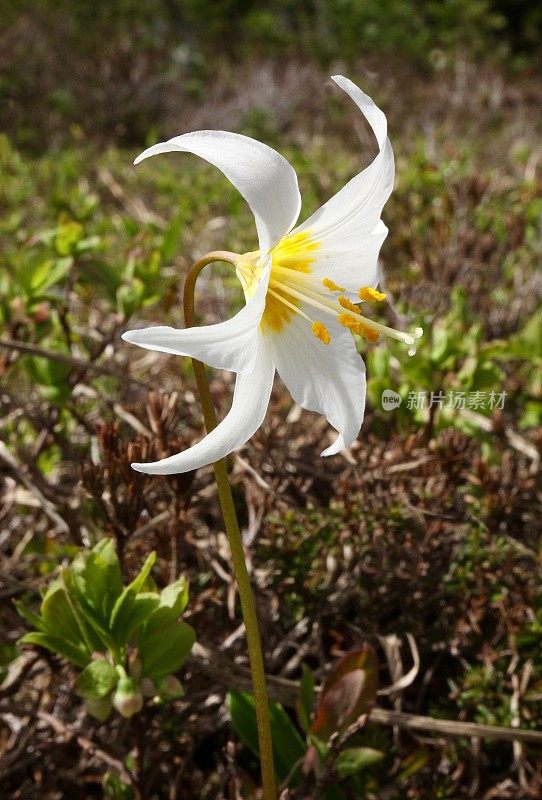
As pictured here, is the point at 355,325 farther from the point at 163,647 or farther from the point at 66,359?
the point at 66,359

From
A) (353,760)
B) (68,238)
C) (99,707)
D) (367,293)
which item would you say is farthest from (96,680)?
(68,238)

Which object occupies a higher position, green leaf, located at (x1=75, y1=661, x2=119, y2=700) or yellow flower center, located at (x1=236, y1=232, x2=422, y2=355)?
yellow flower center, located at (x1=236, y1=232, x2=422, y2=355)

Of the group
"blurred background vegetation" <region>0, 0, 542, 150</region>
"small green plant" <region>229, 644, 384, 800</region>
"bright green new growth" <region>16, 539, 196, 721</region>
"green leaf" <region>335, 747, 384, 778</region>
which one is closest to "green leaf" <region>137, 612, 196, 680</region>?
"bright green new growth" <region>16, 539, 196, 721</region>

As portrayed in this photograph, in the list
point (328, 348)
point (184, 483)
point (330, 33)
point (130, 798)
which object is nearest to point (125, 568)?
point (184, 483)

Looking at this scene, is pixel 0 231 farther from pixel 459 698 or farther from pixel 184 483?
pixel 459 698

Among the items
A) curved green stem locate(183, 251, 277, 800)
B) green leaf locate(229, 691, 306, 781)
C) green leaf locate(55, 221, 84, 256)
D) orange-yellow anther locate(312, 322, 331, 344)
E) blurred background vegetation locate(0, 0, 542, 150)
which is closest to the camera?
curved green stem locate(183, 251, 277, 800)

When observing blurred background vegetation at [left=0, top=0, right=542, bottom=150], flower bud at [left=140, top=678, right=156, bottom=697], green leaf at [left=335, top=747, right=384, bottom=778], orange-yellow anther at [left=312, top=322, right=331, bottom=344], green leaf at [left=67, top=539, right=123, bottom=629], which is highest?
orange-yellow anther at [left=312, top=322, right=331, bottom=344]

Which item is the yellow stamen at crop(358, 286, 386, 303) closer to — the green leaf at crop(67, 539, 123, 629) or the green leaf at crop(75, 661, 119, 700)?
the green leaf at crop(67, 539, 123, 629)
